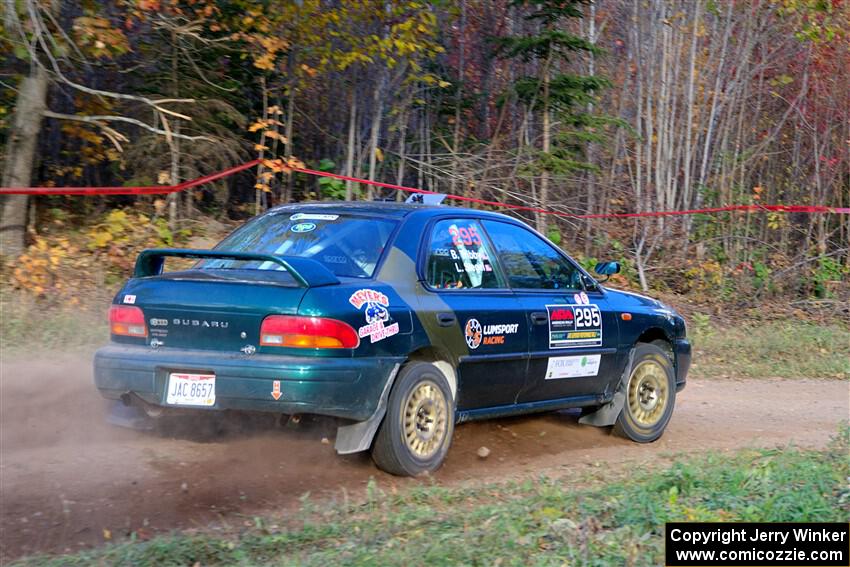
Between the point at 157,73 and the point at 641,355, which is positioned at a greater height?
the point at 157,73

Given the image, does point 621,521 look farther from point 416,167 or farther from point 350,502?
point 416,167

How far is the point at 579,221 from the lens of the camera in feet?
49.4

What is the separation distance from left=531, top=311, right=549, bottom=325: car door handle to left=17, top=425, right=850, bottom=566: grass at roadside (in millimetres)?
1282

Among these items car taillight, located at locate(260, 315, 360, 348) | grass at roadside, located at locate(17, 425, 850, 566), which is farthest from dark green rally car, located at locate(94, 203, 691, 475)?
grass at roadside, located at locate(17, 425, 850, 566)

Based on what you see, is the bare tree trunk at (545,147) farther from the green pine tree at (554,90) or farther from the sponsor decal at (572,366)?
the sponsor decal at (572,366)

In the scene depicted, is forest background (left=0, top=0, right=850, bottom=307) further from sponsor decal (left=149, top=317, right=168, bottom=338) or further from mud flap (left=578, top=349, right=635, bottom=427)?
mud flap (left=578, top=349, right=635, bottom=427)

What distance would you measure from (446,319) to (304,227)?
113 centimetres

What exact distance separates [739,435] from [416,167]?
7216 millimetres

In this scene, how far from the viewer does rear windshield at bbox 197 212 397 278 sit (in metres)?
6.00

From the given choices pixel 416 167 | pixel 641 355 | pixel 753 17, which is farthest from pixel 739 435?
pixel 753 17

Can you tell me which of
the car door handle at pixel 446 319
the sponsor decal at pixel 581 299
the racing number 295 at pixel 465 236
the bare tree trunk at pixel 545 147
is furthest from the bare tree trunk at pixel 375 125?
the car door handle at pixel 446 319

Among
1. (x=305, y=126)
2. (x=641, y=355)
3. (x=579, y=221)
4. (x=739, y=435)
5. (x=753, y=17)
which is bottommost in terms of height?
(x=739, y=435)

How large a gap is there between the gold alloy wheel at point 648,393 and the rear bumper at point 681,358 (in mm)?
252

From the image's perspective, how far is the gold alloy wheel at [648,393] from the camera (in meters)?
7.65
